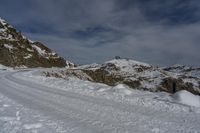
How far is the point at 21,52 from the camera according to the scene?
109 metres

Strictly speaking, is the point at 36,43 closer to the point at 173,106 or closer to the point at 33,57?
the point at 33,57

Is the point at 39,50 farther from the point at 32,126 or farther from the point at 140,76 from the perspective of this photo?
the point at 32,126

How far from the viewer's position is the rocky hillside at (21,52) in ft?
318

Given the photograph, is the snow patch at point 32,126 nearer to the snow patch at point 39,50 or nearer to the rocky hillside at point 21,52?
the rocky hillside at point 21,52

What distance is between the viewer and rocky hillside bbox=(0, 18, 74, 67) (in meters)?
96.9

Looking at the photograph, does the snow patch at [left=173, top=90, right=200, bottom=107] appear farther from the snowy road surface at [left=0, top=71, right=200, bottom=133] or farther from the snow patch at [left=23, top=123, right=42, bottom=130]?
the snow patch at [left=23, top=123, right=42, bottom=130]

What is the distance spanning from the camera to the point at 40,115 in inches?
426

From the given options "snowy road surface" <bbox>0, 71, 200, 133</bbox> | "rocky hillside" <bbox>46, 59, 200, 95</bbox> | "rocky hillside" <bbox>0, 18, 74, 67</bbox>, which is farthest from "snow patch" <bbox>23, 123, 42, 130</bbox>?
"rocky hillside" <bbox>46, 59, 200, 95</bbox>

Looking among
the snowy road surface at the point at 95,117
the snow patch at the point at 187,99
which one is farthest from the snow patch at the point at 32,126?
the snow patch at the point at 187,99

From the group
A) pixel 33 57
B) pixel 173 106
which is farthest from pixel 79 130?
pixel 33 57

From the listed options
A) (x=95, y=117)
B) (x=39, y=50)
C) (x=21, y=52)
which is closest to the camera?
(x=95, y=117)

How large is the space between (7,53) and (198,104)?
304ft

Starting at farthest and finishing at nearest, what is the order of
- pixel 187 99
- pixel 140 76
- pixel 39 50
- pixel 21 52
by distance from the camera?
pixel 140 76
pixel 39 50
pixel 21 52
pixel 187 99

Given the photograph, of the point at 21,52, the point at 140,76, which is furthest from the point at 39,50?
the point at 140,76
